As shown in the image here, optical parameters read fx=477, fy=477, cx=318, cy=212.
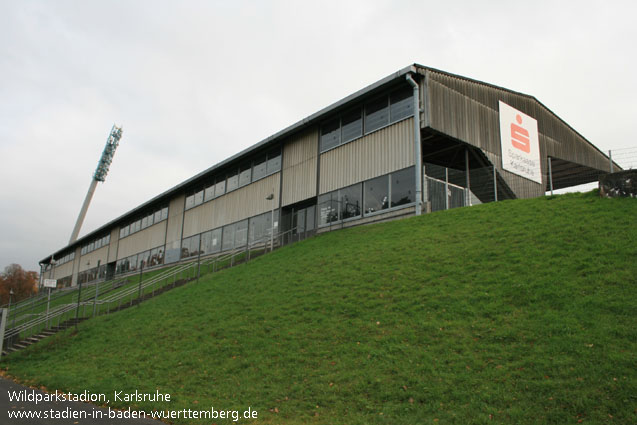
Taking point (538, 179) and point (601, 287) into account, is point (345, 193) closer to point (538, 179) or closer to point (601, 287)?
point (538, 179)

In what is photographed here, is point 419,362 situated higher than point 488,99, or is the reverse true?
point 488,99

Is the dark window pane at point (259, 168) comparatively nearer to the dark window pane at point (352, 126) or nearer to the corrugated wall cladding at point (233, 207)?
the corrugated wall cladding at point (233, 207)

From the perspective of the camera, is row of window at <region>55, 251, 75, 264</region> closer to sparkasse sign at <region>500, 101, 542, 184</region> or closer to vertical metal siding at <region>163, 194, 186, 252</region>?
vertical metal siding at <region>163, 194, 186, 252</region>

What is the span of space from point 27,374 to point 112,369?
10.9 feet

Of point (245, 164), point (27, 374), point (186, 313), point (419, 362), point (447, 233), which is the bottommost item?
point (27, 374)

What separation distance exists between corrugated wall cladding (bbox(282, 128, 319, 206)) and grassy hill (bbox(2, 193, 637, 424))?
311 inches

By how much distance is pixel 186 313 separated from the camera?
14.4 meters

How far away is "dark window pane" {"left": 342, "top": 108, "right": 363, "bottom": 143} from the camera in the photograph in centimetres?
2064

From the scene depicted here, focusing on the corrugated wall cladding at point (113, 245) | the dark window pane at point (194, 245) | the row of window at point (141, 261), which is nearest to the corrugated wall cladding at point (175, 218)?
the row of window at point (141, 261)

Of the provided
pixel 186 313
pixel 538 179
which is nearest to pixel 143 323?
pixel 186 313

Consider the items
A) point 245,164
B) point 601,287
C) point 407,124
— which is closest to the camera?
point 601,287

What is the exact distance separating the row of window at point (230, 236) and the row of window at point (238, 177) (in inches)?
94.8

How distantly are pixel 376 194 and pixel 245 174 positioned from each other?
456 inches

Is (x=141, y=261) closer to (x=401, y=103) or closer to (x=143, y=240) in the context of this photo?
(x=143, y=240)
